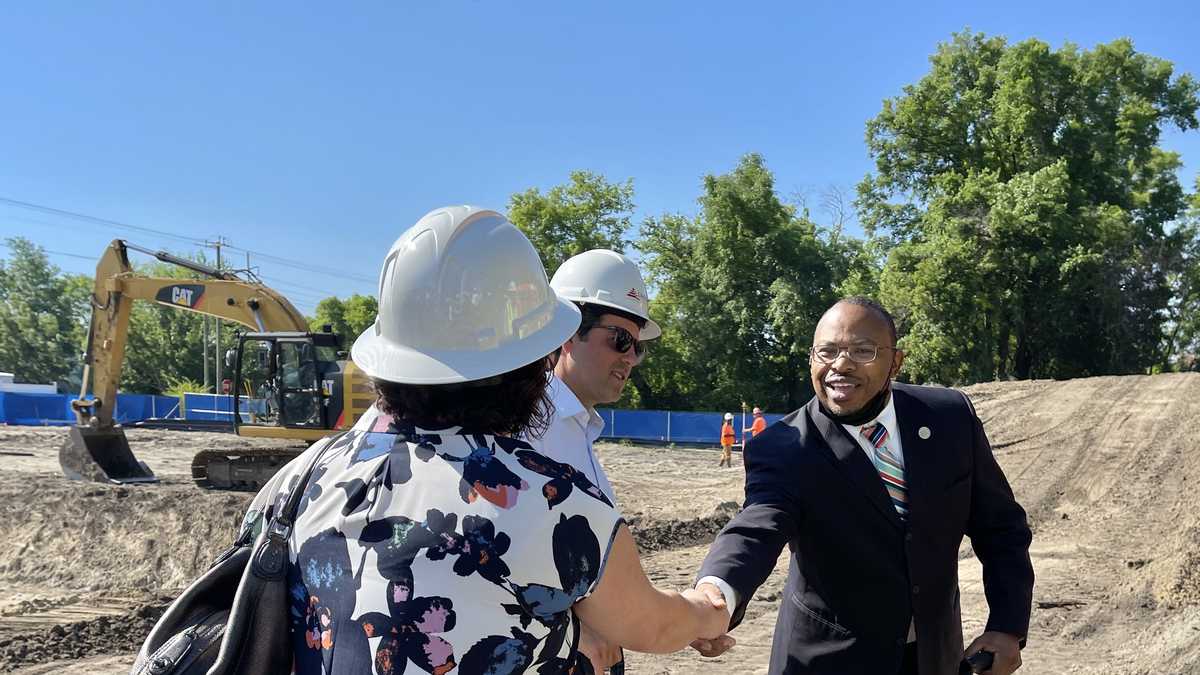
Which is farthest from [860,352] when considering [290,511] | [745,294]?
[745,294]

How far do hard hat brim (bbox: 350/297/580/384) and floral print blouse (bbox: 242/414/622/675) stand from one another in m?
0.10

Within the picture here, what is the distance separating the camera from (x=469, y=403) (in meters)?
1.64

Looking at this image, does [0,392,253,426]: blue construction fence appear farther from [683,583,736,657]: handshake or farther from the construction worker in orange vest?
[683,583,736,657]: handshake

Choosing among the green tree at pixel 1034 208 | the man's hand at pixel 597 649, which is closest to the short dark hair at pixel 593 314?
the man's hand at pixel 597 649

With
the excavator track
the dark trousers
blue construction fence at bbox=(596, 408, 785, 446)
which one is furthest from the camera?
blue construction fence at bbox=(596, 408, 785, 446)

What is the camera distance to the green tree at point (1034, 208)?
2812 centimetres

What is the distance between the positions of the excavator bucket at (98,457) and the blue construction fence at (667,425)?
70.5ft

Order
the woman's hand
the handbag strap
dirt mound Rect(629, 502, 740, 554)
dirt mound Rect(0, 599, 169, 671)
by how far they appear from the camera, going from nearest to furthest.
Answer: the handbag strap
the woman's hand
dirt mound Rect(0, 599, 169, 671)
dirt mound Rect(629, 502, 740, 554)

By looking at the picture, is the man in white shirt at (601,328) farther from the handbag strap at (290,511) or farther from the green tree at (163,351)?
the green tree at (163,351)

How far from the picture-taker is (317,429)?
15.2 meters

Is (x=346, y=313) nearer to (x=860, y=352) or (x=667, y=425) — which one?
(x=667, y=425)

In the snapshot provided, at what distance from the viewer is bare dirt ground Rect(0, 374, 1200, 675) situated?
7191 mm

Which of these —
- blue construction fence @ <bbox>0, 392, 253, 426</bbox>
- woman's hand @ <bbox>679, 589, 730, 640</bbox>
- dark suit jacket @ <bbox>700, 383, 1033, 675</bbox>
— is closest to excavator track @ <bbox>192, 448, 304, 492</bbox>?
dark suit jacket @ <bbox>700, 383, 1033, 675</bbox>

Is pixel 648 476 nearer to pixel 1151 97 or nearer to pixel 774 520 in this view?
pixel 774 520
